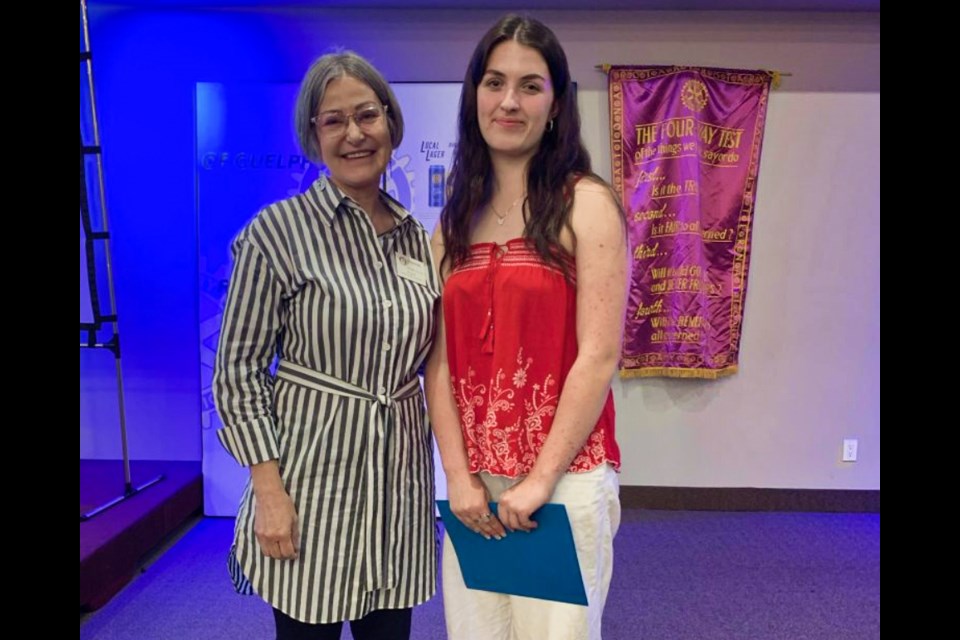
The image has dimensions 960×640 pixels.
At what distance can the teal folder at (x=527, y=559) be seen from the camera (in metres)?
0.98

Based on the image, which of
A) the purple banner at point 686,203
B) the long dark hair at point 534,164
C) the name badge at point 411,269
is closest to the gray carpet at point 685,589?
the purple banner at point 686,203

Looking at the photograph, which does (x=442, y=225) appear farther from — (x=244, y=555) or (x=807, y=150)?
(x=807, y=150)

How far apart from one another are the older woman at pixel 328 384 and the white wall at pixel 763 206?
1906 millimetres

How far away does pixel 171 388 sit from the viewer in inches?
117

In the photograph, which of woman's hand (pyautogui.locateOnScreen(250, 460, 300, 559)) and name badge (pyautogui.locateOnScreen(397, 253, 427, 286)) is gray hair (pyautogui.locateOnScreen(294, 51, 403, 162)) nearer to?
name badge (pyautogui.locateOnScreen(397, 253, 427, 286))

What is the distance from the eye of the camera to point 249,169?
9.18ft

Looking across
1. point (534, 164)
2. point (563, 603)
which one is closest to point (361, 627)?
point (563, 603)

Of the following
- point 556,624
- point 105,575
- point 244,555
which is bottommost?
point 105,575

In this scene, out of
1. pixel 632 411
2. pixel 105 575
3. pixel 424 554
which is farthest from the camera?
pixel 632 411

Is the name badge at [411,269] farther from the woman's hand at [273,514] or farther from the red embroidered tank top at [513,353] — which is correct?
the woman's hand at [273,514]

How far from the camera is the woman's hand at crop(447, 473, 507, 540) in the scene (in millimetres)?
1033
